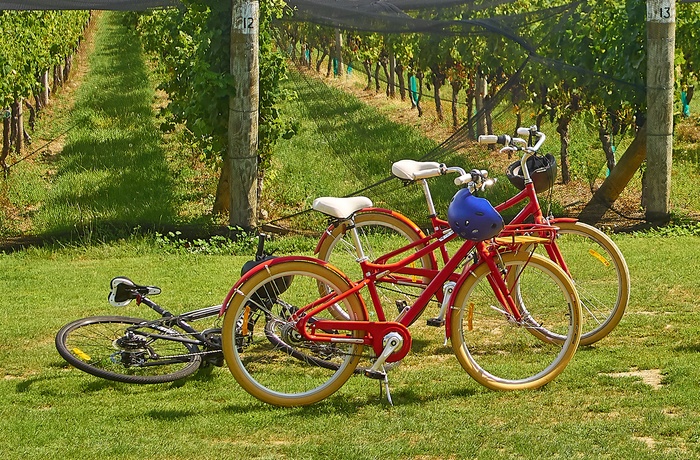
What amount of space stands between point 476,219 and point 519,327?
94cm

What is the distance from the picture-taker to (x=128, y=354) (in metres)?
5.05

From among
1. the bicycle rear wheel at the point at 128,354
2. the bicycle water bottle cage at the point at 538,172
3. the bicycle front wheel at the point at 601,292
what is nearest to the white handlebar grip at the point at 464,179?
the bicycle water bottle cage at the point at 538,172

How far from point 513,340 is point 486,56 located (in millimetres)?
5049

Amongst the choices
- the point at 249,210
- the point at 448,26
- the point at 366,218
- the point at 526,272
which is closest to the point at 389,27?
the point at 448,26

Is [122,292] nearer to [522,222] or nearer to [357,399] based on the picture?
[357,399]

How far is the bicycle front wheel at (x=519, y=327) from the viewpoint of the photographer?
470 cm

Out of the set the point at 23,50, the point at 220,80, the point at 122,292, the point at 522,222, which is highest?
the point at 23,50

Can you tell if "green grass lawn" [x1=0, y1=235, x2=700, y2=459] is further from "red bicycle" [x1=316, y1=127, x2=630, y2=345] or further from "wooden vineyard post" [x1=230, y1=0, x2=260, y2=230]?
"wooden vineyard post" [x1=230, y1=0, x2=260, y2=230]

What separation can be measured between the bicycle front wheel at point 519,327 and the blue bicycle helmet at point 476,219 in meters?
0.17

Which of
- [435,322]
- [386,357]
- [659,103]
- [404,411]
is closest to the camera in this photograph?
[404,411]

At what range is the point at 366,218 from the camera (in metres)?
5.69

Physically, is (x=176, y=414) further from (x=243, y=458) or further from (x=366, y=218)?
(x=366, y=218)

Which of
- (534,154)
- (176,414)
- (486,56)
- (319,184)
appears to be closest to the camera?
(176,414)

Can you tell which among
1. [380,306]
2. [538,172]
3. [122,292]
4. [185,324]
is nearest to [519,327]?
[538,172]
